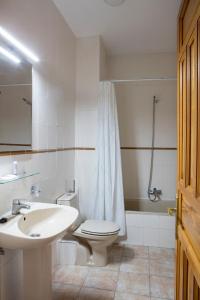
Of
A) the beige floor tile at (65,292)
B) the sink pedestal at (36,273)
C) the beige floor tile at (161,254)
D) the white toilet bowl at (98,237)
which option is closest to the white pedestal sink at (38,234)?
the sink pedestal at (36,273)

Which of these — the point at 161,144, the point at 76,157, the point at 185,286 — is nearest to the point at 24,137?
the point at 76,157

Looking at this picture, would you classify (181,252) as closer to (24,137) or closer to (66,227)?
(66,227)

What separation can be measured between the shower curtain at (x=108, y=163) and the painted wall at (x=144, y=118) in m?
0.84

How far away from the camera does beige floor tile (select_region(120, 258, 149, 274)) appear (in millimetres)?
2268

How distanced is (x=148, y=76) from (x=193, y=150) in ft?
8.97

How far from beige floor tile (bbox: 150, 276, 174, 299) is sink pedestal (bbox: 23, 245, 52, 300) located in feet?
3.18

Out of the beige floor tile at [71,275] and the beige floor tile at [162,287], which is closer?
the beige floor tile at [162,287]

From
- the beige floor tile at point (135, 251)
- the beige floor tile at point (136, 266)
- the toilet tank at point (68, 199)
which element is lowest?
the beige floor tile at point (136, 266)

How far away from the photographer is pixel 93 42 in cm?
289

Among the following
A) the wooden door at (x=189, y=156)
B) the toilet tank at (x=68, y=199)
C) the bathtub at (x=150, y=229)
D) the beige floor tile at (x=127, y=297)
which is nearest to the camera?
the wooden door at (x=189, y=156)

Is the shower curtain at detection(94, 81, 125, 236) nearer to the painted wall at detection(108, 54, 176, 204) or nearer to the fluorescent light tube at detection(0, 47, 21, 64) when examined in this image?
the painted wall at detection(108, 54, 176, 204)

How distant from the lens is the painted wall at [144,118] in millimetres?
3434

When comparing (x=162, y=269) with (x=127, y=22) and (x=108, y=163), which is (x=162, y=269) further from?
(x=127, y=22)

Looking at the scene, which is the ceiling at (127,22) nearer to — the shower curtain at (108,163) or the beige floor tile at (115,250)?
the shower curtain at (108,163)
